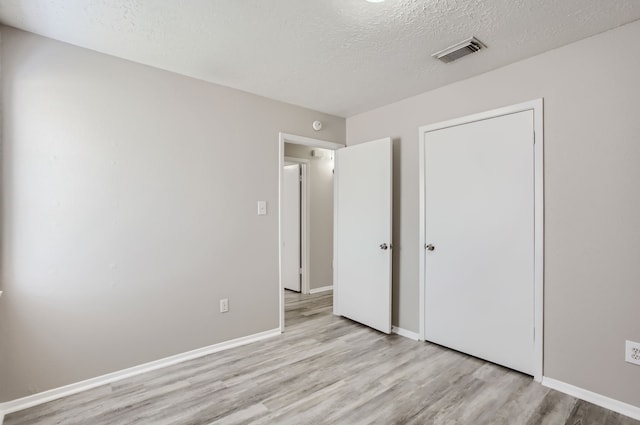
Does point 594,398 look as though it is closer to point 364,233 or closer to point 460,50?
point 364,233

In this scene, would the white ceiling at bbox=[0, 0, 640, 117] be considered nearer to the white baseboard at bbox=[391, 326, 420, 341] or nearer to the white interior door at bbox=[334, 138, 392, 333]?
the white interior door at bbox=[334, 138, 392, 333]

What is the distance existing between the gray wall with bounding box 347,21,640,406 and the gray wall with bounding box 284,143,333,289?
9.09 feet

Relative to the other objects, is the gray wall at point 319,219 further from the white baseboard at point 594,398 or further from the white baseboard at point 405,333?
the white baseboard at point 594,398

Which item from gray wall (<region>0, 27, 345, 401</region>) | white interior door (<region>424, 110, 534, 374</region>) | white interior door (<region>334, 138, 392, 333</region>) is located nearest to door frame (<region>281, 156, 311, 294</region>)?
white interior door (<region>334, 138, 392, 333</region>)

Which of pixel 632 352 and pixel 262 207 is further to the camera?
pixel 262 207

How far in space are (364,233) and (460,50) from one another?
6.26ft

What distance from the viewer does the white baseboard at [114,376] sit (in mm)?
2029

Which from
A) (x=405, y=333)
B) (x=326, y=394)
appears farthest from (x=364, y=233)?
(x=326, y=394)

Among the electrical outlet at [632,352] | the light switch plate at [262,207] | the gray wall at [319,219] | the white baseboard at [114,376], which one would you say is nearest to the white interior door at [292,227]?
the gray wall at [319,219]

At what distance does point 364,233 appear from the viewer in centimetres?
348

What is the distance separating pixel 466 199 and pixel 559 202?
659 mm

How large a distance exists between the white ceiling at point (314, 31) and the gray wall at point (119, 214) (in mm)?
284

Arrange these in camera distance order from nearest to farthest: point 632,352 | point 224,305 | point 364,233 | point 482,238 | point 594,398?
point 632,352
point 594,398
point 482,238
point 224,305
point 364,233

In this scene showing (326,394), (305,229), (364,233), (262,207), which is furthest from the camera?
(305,229)
